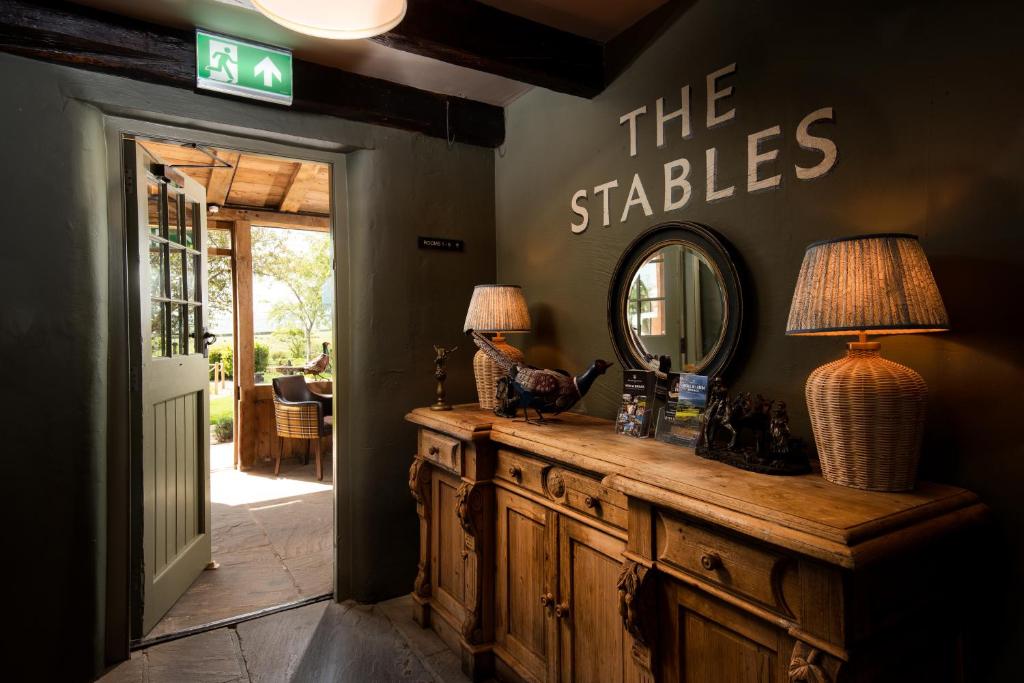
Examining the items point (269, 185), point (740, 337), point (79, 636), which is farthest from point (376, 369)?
point (269, 185)

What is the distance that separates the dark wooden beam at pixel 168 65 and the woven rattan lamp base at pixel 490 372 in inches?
48.5

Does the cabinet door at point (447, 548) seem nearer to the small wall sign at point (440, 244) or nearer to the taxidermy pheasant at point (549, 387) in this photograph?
the taxidermy pheasant at point (549, 387)

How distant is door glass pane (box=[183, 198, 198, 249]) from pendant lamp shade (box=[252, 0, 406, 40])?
1.94 m

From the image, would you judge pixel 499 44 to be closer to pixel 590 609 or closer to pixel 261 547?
pixel 590 609

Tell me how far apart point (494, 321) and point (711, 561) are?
1.43m

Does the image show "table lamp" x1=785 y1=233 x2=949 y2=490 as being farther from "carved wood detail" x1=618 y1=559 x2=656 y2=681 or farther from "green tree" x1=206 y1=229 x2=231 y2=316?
"green tree" x1=206 y1=229 x2=231 y2=316

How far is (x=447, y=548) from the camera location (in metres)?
2.47

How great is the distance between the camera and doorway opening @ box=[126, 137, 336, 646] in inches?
103

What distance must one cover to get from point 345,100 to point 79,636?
2487 mm

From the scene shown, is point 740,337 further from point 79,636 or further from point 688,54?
point 79,636

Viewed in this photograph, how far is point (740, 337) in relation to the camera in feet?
5.77

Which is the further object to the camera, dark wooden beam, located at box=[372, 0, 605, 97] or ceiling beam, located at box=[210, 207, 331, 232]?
ceiling beam, located at box=[210, 207, 331, 232]

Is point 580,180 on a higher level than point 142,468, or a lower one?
higher

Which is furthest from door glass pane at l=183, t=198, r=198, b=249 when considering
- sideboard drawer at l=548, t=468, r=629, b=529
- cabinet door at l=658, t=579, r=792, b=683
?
cabinet door at l=658, t=579, r=792, b=683
